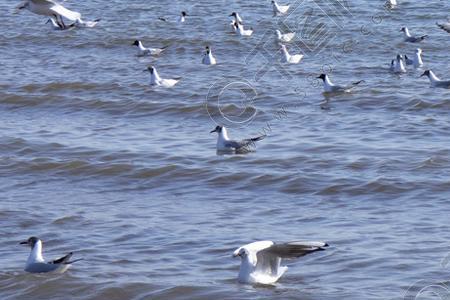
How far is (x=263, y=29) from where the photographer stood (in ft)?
93.5

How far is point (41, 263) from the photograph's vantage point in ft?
33.1

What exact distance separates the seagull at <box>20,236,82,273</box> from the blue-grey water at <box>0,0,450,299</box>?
10 cm

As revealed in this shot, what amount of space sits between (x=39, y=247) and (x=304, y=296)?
2.48m

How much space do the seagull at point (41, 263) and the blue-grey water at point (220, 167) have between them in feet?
0.34

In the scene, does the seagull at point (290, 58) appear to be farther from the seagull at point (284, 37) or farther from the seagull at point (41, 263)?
the seagull at point (41, 263)

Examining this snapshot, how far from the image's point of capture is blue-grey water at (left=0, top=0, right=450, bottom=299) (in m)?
9.99

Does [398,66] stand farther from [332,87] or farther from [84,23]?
[84,23]

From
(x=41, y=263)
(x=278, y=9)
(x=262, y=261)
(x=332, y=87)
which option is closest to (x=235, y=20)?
(x=278, y=9)

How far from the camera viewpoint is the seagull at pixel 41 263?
10.0 m

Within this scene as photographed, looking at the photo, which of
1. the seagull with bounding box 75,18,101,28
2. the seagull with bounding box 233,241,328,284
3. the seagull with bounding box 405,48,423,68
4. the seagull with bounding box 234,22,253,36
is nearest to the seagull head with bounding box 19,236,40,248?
the seagull with bounding box 233,241,328,284

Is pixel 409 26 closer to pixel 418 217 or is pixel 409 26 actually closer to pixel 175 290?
pixel 418 217

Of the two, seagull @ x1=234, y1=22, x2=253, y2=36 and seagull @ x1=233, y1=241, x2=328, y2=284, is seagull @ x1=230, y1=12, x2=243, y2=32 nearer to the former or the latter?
seagull @ x1=234, y1=22, x2=253, y2=36

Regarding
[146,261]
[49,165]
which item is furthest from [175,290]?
[49,165]

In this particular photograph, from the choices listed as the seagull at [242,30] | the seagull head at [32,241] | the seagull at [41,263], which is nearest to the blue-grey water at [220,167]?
the seagull at [41,263]
